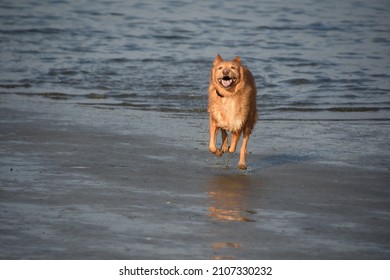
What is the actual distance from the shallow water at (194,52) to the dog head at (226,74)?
409 cm

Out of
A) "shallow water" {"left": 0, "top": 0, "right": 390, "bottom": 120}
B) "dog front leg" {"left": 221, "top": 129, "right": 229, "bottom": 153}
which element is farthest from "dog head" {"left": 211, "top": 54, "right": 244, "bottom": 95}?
"shallow water" {"left": 0, "top": 0, "right": 390, "bottom": 120}

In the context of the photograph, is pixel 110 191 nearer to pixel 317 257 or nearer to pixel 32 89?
pixel 317 257

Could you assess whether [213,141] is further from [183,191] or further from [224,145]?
[183,191]

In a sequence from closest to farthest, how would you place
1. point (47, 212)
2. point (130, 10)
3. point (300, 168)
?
1. point (47, 212)
2. point (300, 168)
3. point (130, 10)

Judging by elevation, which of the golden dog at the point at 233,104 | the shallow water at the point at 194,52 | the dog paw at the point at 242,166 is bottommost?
the shallow water at the point at 194,52

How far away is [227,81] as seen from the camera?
10023 mm

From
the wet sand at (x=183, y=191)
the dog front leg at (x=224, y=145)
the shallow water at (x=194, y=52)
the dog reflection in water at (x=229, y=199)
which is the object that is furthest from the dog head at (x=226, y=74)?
the shallow water at (x=194, y=52)

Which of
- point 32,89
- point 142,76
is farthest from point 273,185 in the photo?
point 142,76

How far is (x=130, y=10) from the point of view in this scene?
33.1 m

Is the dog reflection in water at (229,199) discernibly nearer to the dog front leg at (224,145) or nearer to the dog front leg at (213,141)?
the dog front leg at (213,141)

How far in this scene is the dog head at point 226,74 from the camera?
32.3 ft

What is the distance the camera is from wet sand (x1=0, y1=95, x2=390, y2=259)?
714 centimetres

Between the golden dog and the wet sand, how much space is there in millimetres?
280

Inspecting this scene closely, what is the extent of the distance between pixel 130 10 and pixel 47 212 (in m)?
25.6
